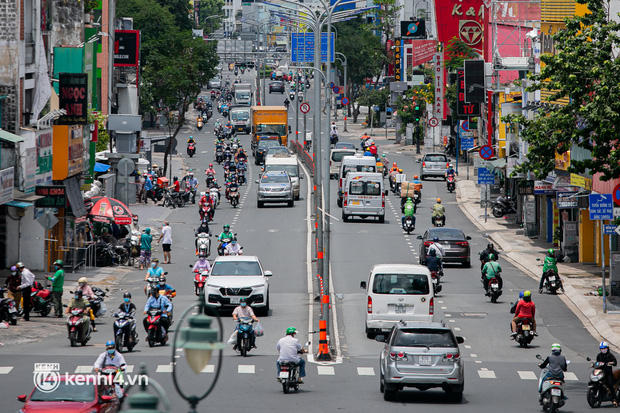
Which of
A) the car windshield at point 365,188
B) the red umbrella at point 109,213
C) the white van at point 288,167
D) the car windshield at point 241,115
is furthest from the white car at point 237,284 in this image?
the car windshield at point 241,115

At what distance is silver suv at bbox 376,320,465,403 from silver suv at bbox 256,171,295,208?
122ft

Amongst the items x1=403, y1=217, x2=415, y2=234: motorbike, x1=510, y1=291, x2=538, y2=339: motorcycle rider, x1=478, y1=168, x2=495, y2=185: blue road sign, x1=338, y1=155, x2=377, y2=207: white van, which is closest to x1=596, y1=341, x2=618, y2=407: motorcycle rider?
x1=510, y1=291, x2=538, y2=339: motorcycle rider

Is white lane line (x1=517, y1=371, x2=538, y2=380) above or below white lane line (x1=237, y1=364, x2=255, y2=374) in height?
below

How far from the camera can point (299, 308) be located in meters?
32.1

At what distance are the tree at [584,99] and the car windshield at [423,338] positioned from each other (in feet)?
28.3

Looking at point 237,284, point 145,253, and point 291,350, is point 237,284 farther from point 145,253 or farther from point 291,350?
point 145,253

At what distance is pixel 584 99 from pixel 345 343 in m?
8.48

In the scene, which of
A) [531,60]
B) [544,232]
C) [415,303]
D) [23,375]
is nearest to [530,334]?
[415,303]

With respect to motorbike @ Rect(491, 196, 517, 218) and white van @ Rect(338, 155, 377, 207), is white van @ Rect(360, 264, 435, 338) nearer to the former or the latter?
motorbike @ Rect(491, 196, 517, 218)

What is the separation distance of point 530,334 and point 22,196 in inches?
650

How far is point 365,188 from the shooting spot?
5025 centimetres

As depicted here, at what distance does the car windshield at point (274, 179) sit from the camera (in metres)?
57.7

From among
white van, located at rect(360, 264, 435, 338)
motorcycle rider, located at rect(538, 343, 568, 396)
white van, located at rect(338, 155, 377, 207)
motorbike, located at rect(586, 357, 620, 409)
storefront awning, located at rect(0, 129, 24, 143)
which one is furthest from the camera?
white van, located at rect(338, 155, 377, 207)

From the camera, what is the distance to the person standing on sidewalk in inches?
1142
